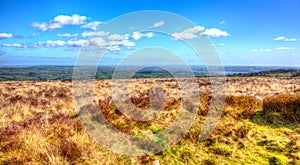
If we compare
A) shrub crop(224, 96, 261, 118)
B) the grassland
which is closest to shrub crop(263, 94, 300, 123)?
the grassland

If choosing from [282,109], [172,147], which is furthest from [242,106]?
[172,147]

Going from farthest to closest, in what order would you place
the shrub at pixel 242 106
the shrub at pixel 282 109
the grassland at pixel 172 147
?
the shrub at pixel 242 106 → the shrub at pixel 282 109 → the grassland at pixel 172 147

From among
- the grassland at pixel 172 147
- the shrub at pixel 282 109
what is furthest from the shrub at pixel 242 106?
the shrub at pixel 282 109

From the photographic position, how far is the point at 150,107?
11062 mm

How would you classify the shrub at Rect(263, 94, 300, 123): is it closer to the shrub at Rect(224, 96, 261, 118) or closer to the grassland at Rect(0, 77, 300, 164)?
the grassland at Rect(0, 77, 300, 164)

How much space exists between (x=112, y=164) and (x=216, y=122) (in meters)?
4.49

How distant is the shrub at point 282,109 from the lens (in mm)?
9594

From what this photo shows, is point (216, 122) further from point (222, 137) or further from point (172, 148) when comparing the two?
point (172, 148)

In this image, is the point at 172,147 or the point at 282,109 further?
the point at 282,109

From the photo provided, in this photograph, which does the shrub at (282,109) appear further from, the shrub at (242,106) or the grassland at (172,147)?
the shrub at (242,106)

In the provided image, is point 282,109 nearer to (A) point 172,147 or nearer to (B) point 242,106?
(B) point 242,106

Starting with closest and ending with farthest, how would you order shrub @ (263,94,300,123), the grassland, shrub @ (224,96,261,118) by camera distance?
the grassland
shrub @ (263,94,300,123)
shrub @ (224,96,261,118)

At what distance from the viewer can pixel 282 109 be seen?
10172 millimetres

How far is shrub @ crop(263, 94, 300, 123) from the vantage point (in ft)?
31.5
